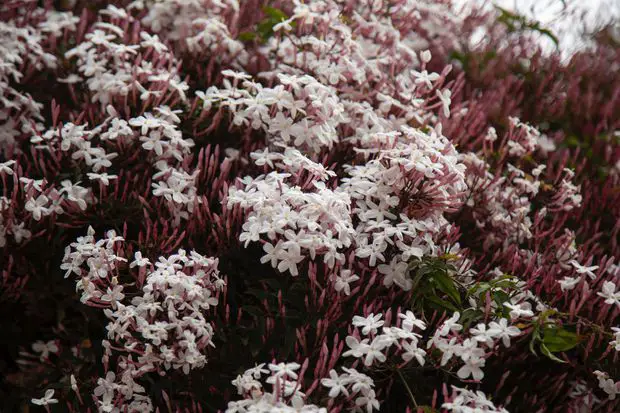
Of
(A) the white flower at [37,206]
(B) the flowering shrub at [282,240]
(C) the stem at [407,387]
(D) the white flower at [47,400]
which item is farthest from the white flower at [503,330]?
(A) the white flower at [37,206]

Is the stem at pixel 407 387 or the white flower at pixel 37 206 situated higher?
the stem at pixel 407 387

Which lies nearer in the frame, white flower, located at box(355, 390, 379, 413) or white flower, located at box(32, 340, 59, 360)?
white flower, located at box(355, 390, 379, 413)

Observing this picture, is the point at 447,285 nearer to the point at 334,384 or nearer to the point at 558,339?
the point at 558,339

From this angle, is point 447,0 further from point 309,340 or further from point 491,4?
point 309,340

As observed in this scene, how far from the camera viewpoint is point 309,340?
2426 mm

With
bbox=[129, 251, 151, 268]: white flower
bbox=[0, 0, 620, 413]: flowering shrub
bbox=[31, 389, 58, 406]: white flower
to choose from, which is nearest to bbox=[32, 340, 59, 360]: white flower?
bbox=[0, 0, 620, 413]: flowering shrub

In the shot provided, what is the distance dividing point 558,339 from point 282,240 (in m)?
1.04

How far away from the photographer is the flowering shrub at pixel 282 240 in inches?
90.0

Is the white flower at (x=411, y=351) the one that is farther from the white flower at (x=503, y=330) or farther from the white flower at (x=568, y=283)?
the white flower at (x=568, y=283)

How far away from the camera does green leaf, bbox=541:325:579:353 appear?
2361 millimetres

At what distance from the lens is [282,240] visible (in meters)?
2.34

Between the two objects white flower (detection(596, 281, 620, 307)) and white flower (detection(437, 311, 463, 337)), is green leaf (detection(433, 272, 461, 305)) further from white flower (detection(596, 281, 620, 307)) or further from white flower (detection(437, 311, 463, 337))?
white flower (detection(596, 281, 620, 307))

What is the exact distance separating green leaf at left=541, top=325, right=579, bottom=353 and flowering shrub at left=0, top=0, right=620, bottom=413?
10 mm

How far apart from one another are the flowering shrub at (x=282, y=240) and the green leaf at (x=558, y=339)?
1 centimetres
